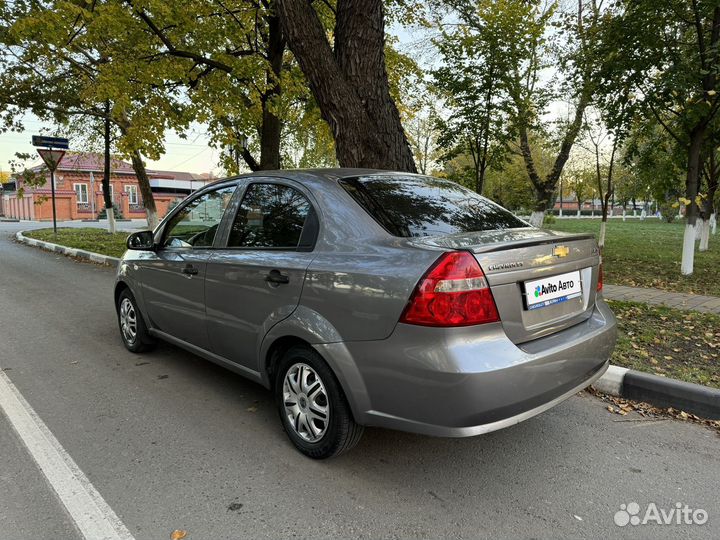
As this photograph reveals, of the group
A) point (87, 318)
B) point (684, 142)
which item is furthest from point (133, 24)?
point (684, 142)

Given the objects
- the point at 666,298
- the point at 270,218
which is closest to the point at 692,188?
the point at 666,298

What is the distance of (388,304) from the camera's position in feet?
7.64

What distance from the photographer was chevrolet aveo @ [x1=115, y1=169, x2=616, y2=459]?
2.24m

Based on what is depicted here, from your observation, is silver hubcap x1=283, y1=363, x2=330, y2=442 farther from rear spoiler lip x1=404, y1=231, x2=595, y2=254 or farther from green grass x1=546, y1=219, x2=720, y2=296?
green grass x1=546, y1=219, x2=720, y2=296

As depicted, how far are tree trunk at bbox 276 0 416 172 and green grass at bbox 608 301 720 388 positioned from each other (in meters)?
3.21

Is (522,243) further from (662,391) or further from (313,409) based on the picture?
(662,391)

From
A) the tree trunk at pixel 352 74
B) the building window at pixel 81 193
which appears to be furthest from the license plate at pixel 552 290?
the building window at pixel 81 193

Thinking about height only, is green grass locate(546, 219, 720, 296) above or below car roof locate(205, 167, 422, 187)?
below

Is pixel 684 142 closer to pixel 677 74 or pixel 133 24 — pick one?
pixel 677 74

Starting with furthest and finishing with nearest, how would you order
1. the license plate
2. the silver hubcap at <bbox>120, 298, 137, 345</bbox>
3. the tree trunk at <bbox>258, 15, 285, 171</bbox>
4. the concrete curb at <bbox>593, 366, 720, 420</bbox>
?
the tree trunk at <bbox>258, 15, 285, 171</bbox> → the silver hubcap at <bbox>120, 298, 137, 345</bbox> → the concrete curb at <bbox>593, 366, 720, 420</bbox> → the license plate

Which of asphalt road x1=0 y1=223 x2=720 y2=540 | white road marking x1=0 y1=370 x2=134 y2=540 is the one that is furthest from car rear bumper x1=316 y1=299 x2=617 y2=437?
white road marking x1=0 y1=370 x2=134 y2=540

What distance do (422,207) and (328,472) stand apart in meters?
1.64

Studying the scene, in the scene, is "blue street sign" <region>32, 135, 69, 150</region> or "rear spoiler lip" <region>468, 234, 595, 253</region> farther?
"blue street sign" <region>32, 135, 69, 150</region>

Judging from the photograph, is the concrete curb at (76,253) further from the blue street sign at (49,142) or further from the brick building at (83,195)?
the brick building at (83,195)
